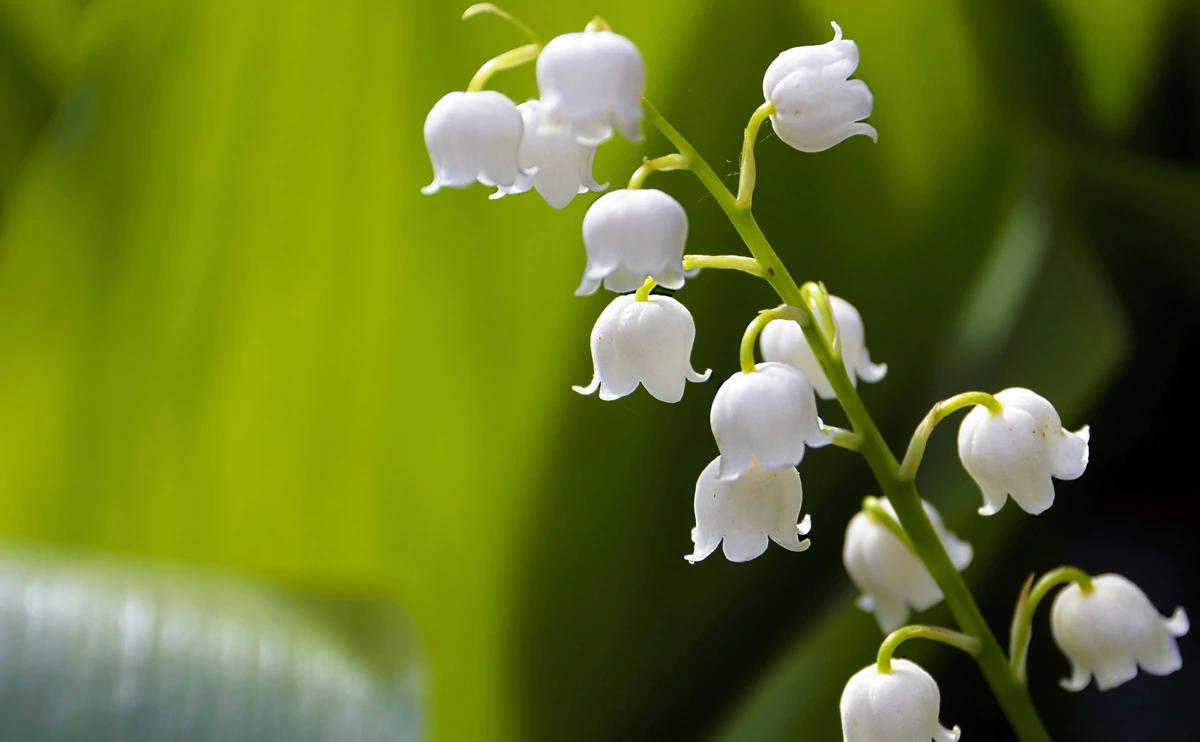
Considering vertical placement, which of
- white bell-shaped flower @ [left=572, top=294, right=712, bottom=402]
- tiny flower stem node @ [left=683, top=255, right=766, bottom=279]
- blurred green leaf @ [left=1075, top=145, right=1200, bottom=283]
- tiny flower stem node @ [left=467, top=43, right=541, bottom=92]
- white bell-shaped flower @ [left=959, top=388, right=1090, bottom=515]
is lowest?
white bell-shaped flower @ [left=959, top=388, right=1090, bottom=515]

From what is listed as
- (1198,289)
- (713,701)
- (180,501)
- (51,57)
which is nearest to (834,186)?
(1198,289)

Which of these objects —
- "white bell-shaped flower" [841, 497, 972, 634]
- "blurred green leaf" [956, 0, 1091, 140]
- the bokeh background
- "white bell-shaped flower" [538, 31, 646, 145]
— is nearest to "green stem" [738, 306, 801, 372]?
"white bell-shaped flower" [538, 31, 646, 145]

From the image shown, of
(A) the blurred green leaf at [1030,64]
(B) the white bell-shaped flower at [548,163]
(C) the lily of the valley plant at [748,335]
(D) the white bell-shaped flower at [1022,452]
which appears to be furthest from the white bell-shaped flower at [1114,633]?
(A) the blurred green leaf at [1030,64]

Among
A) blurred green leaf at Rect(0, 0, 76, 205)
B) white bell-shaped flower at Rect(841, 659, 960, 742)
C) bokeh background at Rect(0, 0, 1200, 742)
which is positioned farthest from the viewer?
blurred green leaf at Rect(0, 0, 76, 205)

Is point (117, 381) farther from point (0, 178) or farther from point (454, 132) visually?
point (454, 132)

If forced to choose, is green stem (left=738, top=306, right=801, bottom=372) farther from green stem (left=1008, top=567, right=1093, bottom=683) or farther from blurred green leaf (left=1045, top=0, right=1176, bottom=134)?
blurred green leaf (left=1045, top=0, right=1176, bottom=134)

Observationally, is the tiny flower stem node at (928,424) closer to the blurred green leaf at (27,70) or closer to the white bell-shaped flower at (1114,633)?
the white bell-shaped flower at (1114,633)
